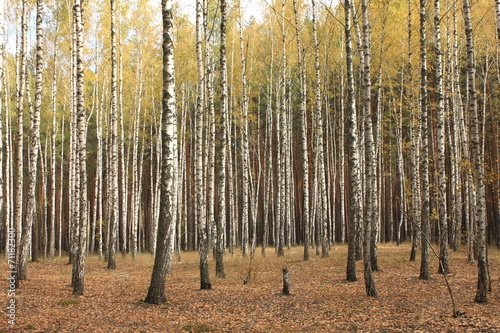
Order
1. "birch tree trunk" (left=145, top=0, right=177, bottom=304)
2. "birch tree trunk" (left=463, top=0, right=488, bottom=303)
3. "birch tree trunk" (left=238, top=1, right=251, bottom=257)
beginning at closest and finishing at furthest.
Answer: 1. "birch tree trunk" (left=463, top=0, right=488, bottom=303)
2. "birch tree trunk" (left=145, top=0, right=177, bottom=304)
3. "birch tree trunk" (left=238, top=1, right=251, bottom=257)

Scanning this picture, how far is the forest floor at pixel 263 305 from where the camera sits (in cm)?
600

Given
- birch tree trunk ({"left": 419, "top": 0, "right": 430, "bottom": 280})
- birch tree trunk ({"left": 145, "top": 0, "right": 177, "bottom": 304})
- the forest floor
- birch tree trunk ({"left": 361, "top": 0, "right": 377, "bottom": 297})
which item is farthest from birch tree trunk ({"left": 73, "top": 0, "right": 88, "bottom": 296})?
birch tree trunk ({"left": 419, "top": 0, "right": 430, "bottom": 280})

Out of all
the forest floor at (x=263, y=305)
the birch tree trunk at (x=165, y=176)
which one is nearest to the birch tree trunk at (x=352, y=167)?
the forest floor at (x=263, y=305)

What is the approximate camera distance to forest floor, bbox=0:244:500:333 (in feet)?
19.7

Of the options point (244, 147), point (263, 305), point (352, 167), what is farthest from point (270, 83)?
point (263, 305)

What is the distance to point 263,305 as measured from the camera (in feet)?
25.0

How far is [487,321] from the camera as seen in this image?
19.2 feet

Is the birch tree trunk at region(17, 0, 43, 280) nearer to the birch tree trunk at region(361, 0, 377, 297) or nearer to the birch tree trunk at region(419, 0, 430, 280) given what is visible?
the birch tree trunk at region(361, 0, 377, 297)

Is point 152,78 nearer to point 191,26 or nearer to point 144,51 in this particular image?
point 144,51

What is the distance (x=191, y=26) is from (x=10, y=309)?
16.3 m

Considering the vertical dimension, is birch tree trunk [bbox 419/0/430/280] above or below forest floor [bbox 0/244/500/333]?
above

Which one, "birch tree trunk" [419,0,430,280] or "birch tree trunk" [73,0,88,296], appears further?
"birch tree trunk" [419,0,430,280]

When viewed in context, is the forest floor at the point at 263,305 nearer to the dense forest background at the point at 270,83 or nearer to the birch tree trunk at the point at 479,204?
the birch tree trunk at the point at 479,204

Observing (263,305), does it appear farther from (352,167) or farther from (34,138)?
(34,138)
